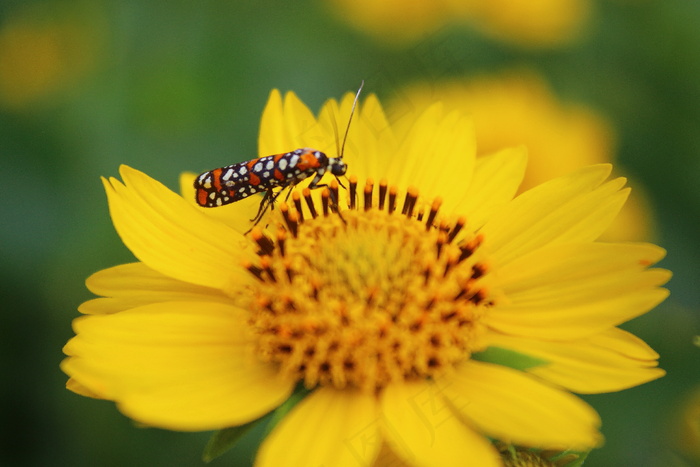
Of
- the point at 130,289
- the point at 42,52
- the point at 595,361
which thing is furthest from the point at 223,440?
the point at 42,52

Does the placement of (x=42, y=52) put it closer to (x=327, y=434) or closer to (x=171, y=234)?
(x=171, y=234)

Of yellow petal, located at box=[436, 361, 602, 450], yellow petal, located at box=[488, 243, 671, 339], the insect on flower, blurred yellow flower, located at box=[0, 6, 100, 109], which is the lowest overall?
yellow petal, located at box=[436, 361, 602, 450]

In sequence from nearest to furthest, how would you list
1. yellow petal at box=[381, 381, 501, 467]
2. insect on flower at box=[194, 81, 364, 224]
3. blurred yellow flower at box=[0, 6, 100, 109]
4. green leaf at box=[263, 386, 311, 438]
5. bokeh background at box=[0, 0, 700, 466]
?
yellow petal at box=[381, 381, 501, 467], green leaf at box=[263, 386, 311, 438], insect on flower at box=[194, 81, 364, 224], bokeh background at box=[0, 0, 700, 466], blurred yellow flower at box=[0, 6, 100, 109]

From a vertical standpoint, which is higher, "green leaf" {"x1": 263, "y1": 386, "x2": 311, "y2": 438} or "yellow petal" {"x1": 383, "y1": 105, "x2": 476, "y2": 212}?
"yellow petal" {"x1": 383, "y1": 105, "x2": 476, "y2": 212}

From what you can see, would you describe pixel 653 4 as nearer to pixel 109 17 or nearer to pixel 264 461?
pixel 109 17

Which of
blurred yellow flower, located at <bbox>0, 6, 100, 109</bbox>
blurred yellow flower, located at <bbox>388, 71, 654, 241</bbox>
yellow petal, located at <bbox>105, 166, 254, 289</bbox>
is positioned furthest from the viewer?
blurred yellow flower, located at <bbox>0, 6, 100, 109</bbox>

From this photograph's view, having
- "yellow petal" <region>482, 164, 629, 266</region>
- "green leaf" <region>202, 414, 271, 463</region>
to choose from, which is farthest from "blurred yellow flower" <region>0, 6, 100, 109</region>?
"green leaf" <region>202, 414, 271, 463</region>

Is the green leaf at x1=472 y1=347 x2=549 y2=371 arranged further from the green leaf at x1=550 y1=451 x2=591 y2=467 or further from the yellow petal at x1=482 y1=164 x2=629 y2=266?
the yellow petal at x1=482 y1=164 x2=629 y2=266
